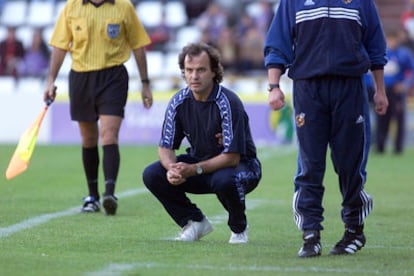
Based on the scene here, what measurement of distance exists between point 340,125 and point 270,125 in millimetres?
15425

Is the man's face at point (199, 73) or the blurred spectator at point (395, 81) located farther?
the blurred spectator at point (395, 81)

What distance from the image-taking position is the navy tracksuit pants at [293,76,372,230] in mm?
7039

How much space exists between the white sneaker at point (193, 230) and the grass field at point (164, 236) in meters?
0.10

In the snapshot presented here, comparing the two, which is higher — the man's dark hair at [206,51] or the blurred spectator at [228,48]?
the man's dark hair at [206,51]

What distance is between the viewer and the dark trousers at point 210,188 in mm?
7484

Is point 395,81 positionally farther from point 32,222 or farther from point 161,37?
point 32,222

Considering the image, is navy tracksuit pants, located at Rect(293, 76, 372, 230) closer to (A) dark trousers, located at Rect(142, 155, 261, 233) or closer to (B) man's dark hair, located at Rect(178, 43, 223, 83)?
(A) dark trousers, located at Rect(142, 155, 261, 233)

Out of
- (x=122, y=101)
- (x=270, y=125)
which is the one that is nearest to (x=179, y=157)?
(x=122, y=101)

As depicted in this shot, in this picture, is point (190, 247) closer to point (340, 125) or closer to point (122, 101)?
point (340, 125)

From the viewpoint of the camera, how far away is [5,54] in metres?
24.8

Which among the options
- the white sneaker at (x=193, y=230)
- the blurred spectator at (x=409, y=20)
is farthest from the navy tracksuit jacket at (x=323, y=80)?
the blurred spectator at (x=409, y=20)

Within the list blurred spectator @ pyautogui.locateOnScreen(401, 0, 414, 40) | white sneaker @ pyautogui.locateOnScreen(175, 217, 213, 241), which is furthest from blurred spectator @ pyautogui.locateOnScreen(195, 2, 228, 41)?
white sneaker @ pyautogui.locateOnScreen(175, 217, 213, 241)

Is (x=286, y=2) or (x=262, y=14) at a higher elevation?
(x=286, y=2)

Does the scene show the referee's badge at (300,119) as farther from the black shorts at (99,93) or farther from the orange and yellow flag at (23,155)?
the orange and yellow flag at (23,155)
